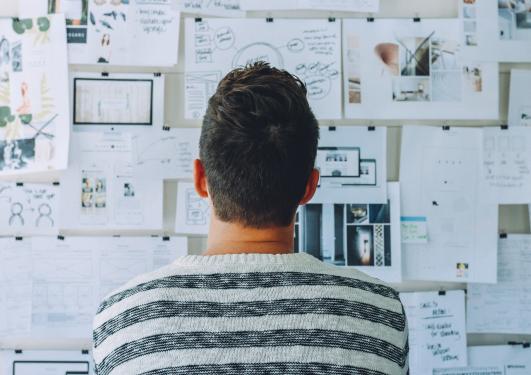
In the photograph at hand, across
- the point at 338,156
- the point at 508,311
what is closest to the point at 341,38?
the point at 338,156

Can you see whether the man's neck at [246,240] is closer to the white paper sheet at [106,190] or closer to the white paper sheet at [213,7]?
the white paper sheet at [106,190]

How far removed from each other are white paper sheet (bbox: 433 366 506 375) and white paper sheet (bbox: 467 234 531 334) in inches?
4.1

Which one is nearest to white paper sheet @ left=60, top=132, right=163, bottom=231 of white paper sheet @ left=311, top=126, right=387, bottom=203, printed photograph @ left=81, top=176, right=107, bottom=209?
printed photograph @ left=81, top=176, right=107, bottom=209

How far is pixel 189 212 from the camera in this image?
1.42 metres

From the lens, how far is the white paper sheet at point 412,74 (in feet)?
4.68

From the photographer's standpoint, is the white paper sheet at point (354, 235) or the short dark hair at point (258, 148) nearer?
the short dark hair at point (258, 148)

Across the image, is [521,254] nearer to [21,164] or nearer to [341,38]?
[341,38]

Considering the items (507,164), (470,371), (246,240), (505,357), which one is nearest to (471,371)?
(470,371)

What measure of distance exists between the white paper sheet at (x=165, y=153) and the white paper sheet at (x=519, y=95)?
34.4 inches

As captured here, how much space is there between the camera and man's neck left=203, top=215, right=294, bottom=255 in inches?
27.2

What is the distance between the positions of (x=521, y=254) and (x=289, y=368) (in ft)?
3.58

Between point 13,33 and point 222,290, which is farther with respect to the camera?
point 13,33

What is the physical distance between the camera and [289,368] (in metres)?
0.60

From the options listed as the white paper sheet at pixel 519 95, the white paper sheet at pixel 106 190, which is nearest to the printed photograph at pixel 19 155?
the white paper sheet at pixel 106 190
